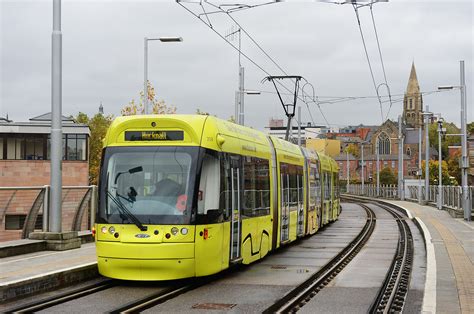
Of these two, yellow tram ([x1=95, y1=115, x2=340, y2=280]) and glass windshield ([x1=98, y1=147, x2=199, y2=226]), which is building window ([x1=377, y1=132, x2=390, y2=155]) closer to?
yellow tram ([x1=95, y1=115, x2=340, y2=280])

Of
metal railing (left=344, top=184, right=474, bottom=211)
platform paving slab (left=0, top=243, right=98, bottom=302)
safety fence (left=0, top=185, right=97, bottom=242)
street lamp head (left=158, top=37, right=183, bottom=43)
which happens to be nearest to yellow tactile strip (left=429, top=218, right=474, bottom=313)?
platform paving slab (left=0, top=243, right=98, bottom=302)

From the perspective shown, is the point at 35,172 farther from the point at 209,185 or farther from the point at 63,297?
the point at 63,297

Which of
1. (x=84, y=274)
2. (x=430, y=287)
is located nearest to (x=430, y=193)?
(x=430, y=287)

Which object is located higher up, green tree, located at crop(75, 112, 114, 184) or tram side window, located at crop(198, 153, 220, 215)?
green tree, located at crop(75, 112, 114, 184)

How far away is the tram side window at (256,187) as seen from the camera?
14.4m

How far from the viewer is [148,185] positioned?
12.0m

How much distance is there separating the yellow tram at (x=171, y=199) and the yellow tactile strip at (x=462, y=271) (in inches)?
159

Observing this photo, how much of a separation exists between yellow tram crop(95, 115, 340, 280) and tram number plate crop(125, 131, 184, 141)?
0.02 metres

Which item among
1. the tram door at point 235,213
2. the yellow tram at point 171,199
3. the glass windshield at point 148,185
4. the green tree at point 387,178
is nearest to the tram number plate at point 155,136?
the yellow tram at point 171,199

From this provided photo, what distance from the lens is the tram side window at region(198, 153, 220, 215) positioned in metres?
12.0

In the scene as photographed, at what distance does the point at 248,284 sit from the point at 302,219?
9301mm

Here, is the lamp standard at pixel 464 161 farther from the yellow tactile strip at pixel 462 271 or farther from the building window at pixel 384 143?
the building window at pixel 384 143

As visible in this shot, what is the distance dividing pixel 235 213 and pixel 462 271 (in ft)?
14.8

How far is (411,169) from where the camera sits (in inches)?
6294
